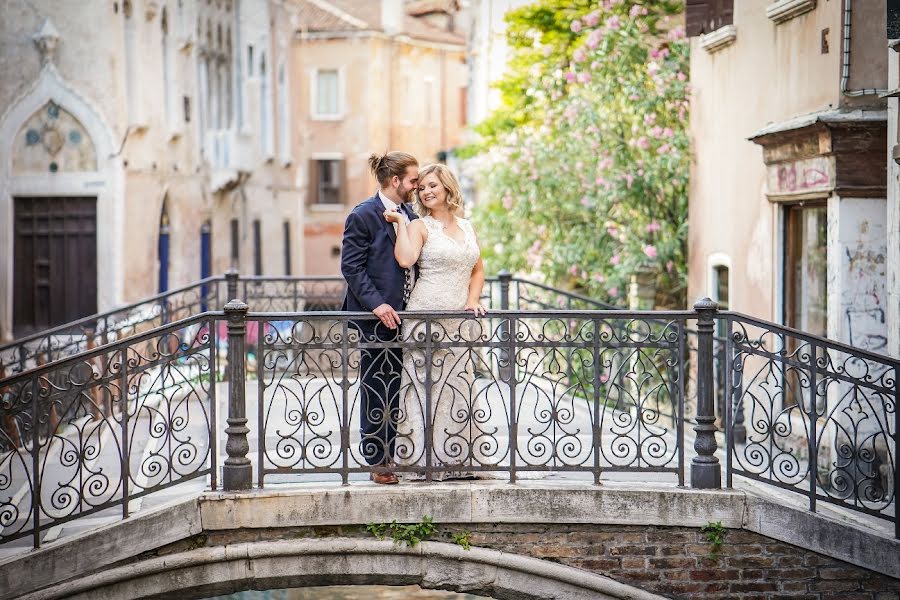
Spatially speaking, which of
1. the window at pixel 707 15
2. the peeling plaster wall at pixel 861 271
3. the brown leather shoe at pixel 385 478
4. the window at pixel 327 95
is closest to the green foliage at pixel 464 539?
the brown leather shoe at pixel 385 478

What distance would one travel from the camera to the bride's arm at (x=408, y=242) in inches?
320

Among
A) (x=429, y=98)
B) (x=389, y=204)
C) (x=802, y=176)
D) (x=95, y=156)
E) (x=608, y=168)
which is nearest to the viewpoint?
(x=389, y=204)

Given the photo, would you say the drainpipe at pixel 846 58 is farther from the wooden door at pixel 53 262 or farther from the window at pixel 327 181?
the window at pixel 327 181

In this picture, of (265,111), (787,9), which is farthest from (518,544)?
(265,111)

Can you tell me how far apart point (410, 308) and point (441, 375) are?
489 millimetres

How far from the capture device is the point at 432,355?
809 centimetres

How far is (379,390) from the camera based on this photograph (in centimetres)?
823

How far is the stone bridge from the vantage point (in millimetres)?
7867

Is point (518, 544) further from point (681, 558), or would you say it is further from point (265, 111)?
point (265, 111)

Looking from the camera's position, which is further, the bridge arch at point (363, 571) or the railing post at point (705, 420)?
the railing post at point (705, 420)

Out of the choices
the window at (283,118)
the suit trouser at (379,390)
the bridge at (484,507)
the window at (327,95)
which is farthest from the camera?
the window at (327,95)

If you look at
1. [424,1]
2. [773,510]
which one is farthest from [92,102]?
[424,1]

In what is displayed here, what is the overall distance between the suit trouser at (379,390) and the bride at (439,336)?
2.8 inches

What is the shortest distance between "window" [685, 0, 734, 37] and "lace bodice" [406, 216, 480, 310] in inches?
230
